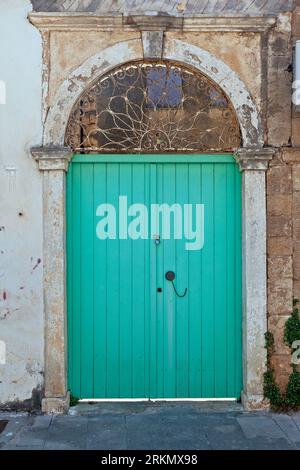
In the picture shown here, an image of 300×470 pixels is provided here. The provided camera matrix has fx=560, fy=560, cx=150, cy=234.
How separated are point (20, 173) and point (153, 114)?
55.8 inches

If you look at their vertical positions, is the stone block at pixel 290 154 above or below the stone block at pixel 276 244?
above

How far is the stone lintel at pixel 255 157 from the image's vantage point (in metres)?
5.34

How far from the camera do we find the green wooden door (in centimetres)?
550

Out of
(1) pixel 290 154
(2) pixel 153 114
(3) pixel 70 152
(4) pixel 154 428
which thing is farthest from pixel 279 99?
(4) pixel 154 428

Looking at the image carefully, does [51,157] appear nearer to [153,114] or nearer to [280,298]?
[153,114]

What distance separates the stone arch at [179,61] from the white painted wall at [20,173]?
23 centimetres

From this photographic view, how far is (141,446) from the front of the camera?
4508 millimetres

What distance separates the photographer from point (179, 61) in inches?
214

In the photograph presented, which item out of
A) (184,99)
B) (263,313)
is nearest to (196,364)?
(263,313)

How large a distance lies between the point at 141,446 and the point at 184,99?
3.24 metres

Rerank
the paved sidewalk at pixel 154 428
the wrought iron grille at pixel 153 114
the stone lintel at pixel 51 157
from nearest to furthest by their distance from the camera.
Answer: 1. the paved sidewalk at pixel 154 428
2. the stone lintel at pixel 51 157
3. the wrought iron grille at pixel 153 114

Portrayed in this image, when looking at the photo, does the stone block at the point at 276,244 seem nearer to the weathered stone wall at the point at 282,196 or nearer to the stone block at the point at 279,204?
the weathered stone wall at the point at 282,196

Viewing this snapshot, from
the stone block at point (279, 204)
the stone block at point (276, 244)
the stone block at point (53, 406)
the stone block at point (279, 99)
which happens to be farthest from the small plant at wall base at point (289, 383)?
the stone block at point (53, 406)

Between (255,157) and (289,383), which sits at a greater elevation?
(255,157)
